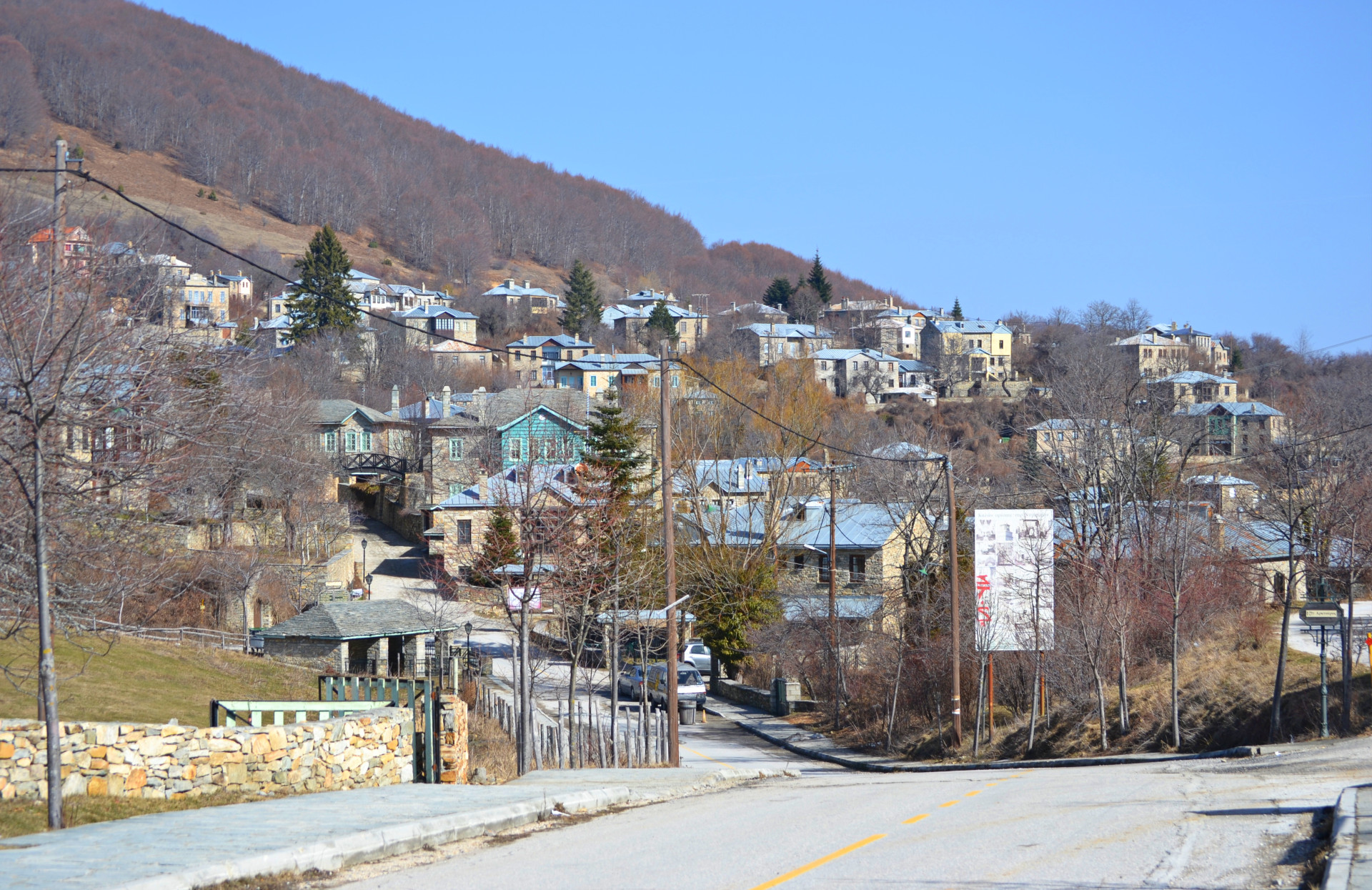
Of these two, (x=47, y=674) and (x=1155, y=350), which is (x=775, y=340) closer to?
(x=1155, y=350)

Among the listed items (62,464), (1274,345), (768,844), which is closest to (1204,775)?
(768,844)

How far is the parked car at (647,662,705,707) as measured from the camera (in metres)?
39.9

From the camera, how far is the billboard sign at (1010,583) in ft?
97.8

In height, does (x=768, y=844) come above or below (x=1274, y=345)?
below

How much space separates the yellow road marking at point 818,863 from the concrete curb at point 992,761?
1394 centimetres

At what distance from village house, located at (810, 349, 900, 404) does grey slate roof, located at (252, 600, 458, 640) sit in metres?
105

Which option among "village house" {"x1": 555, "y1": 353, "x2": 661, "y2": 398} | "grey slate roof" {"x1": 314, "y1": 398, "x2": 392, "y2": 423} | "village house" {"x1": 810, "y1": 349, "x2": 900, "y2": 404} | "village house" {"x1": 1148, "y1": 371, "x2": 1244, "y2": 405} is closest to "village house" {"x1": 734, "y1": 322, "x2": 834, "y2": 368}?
"village house" {"x1": 810, "y1": 349, "x2": 900, "y2": 404}

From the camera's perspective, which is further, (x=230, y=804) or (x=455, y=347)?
(x=455, y=347)

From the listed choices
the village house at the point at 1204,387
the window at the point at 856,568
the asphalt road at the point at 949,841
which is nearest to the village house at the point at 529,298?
the village house at the point at 1204,387

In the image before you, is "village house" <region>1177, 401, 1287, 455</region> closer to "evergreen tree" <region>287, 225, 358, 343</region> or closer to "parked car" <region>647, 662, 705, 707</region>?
"parked car" <region>647, 662, 705, 707</region>

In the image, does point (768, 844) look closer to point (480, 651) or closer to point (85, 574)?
point (85, 574)

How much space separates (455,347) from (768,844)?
13243 centimetres

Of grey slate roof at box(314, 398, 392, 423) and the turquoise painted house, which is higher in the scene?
grey slate roof at box(314, 398, 392, 423)

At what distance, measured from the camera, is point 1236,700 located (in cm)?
2764
